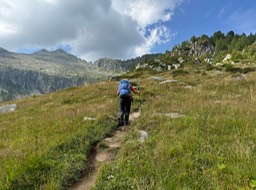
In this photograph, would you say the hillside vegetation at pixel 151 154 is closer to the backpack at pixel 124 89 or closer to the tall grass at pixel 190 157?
the tall grass at pixel 190 157

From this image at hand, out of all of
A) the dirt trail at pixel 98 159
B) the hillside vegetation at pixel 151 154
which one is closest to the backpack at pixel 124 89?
the hillside vegetation at pixel 151 154

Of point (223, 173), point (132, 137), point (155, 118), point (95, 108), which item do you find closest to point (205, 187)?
point (223, 173)

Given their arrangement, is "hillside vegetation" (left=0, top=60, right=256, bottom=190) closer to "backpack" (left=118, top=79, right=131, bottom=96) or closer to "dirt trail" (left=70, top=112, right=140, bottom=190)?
"dirt trail" (left=70, top=112, right=140, bottom=190)

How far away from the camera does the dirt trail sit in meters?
5.63

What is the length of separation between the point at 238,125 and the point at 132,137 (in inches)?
149

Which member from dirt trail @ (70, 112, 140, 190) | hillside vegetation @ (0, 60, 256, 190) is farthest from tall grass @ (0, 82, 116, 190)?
dirt trail @ (70, 112, 140, 190)

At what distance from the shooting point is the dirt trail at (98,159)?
18.5 feet

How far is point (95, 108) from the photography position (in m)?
13.8

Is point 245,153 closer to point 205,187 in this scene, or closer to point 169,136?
point 205,187

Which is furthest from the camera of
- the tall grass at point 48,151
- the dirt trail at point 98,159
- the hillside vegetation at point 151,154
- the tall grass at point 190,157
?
the dirt trail at point 98,159

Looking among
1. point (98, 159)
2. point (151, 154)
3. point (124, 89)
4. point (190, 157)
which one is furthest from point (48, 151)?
point (124, 89)

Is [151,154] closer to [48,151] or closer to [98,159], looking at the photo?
[98,159]

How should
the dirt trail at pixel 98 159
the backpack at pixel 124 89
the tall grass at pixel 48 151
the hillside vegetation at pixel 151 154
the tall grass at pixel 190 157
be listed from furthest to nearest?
the backpack at pixel 124 89 → the dirt trail at pixel 98 159 → the tall grass at pixel 48 151 → the hillside vegetation at pixel 151 154 → the tall grass at pixel 190 157

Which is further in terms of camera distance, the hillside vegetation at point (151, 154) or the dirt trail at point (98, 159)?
the dirt trail at point (98, 159)
